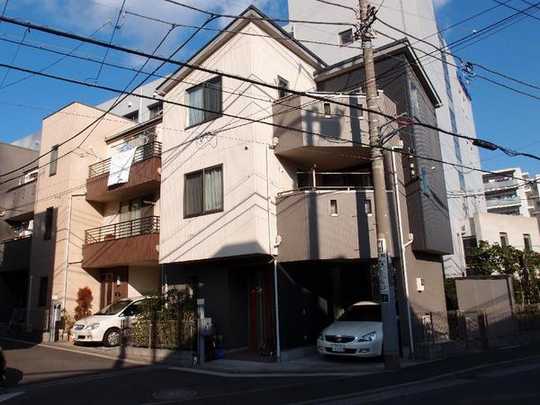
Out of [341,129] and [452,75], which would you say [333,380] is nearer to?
[341,129]

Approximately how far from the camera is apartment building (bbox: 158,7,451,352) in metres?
14.7

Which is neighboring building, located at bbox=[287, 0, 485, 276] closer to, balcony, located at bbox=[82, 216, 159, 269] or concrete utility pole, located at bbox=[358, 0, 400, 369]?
concrete utility pole, located at bbox=[358, 0, 400, 369]

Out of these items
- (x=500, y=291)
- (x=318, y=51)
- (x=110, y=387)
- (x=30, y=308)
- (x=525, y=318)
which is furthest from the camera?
(x=318, y=51)

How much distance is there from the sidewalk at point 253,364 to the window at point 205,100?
798 cm

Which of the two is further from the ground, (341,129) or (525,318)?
(341,129)

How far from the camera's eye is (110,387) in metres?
10.5

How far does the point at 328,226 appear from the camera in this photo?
14531 millimetres

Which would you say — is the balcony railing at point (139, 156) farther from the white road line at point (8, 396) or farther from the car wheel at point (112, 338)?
the white road line at point (8, 396)

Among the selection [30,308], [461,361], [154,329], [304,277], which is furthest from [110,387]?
[30,308]

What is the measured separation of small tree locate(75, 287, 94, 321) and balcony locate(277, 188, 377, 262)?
10.4m

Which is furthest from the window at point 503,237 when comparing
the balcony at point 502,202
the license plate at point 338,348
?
the balcony at point 502,202

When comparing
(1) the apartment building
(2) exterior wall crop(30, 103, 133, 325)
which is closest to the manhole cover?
(1) the apartment building

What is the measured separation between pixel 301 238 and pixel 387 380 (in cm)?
516

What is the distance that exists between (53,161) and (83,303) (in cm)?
700
